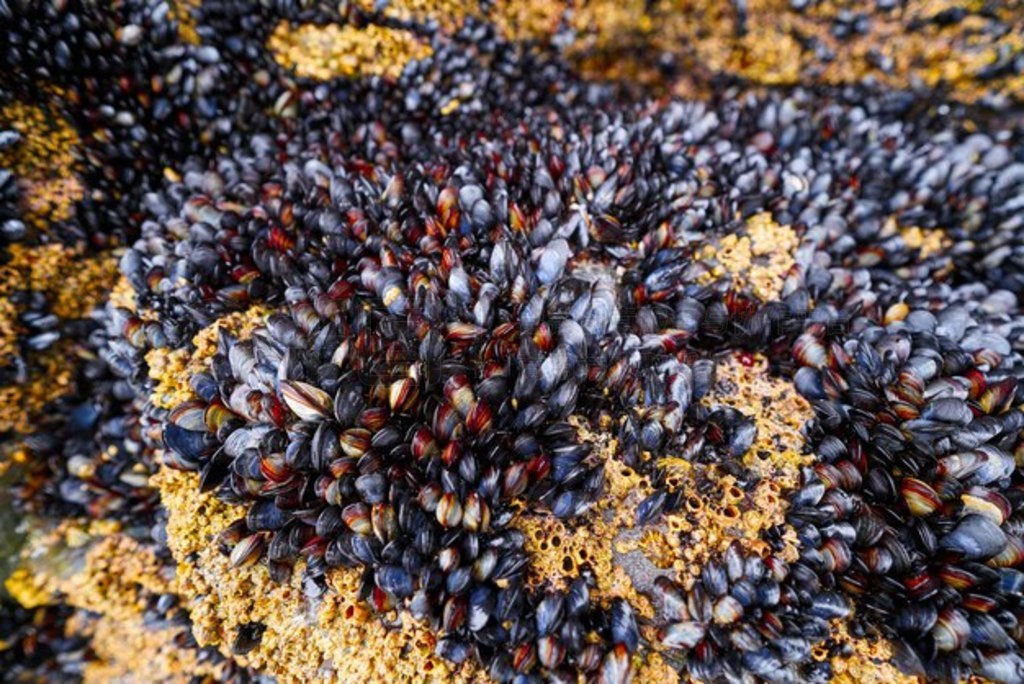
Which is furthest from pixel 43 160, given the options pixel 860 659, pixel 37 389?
pixel 860 659

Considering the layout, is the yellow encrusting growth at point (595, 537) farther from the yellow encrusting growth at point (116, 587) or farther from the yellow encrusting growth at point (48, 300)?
the yellow encrusting growth at point (48, 300)

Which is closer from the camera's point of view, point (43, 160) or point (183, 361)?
point (183, 361)

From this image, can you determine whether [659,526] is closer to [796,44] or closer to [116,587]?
[116,587]

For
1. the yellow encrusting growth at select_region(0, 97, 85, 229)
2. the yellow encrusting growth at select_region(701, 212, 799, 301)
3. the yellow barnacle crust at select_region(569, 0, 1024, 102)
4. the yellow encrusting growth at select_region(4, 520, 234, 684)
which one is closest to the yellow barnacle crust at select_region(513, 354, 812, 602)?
the yellow encrusting growth at select_region(701, 212, 799, 301)

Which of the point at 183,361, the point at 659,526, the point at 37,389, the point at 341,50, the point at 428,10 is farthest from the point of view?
the point at 428,10

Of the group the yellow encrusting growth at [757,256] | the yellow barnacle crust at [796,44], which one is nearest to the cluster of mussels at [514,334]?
the yellow encrusting growth at [757,256]

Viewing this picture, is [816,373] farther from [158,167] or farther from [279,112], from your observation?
[158,167]
